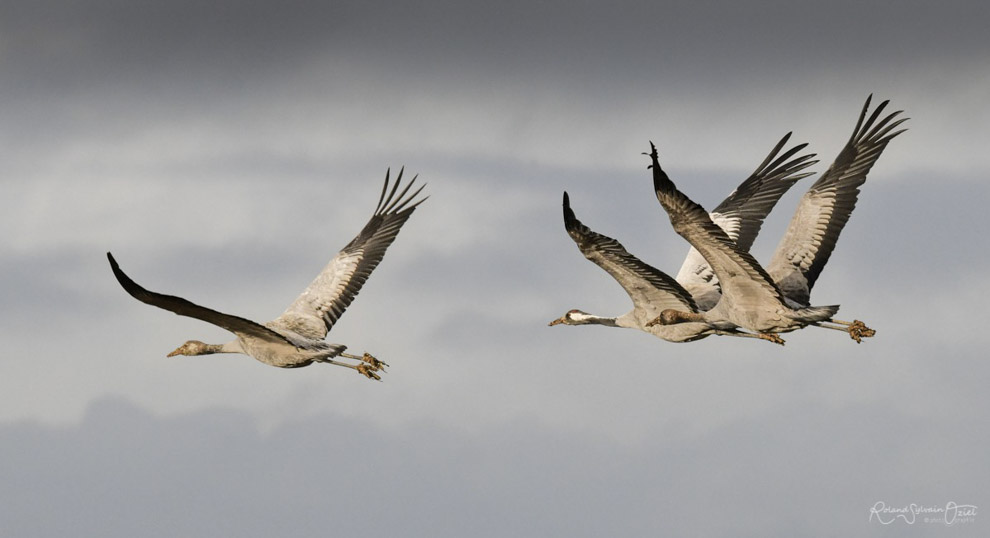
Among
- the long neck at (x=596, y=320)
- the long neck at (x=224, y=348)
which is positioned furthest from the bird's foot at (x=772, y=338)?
the long neck at (x=224, y=348)

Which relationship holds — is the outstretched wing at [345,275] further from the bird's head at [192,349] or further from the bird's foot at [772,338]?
the bird's foot at [772,338]

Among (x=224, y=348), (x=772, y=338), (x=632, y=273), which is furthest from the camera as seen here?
(x=224, y=348)

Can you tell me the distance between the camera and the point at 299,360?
120 ft

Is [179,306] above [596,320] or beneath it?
beneath

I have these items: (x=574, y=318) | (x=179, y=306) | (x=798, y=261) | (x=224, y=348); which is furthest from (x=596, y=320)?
(x=179, y=306)

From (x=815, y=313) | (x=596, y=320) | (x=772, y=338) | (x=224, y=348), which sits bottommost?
(x=224, y=348)

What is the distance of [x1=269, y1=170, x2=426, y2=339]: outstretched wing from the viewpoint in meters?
38.2

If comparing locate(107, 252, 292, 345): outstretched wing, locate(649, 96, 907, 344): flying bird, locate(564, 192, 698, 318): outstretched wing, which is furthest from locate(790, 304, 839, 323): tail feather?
locate(107, 252, 292, 345): outstretched wing

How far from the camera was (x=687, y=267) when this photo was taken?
40.3m

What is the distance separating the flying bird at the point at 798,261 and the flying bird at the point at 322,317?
6.70 metres

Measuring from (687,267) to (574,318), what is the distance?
3.09m

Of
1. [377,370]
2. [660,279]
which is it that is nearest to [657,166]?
[660,279]

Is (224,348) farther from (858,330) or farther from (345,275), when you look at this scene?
(858,330)

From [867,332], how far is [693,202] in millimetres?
6098
